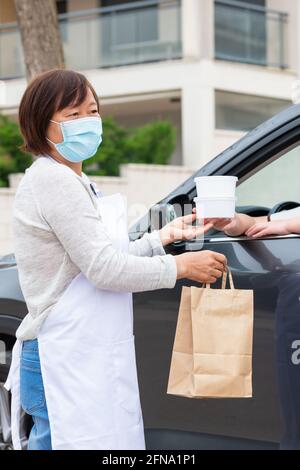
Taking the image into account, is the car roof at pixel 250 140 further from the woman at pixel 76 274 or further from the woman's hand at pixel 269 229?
the woman at pixel 76 274

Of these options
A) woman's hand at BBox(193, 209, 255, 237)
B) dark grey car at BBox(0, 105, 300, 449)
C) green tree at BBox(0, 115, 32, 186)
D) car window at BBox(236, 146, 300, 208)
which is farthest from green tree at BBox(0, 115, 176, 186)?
woman's hand at BBox(193, 209, 255, 237)

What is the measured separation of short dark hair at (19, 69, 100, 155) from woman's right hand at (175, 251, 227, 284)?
526mm

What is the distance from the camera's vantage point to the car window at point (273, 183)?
3168mm

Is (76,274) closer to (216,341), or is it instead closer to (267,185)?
(216,341)

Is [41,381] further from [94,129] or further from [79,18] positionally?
[79,18]

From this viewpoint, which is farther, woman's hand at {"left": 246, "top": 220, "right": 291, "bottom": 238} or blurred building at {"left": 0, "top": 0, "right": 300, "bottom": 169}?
blurred building at {"left": 0, "top": 0, "right": 300, "bottom": 169}

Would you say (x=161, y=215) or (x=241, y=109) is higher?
(x=161, y=215)

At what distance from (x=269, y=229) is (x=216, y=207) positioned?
0.34m

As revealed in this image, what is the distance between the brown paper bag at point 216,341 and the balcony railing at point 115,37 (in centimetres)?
1318

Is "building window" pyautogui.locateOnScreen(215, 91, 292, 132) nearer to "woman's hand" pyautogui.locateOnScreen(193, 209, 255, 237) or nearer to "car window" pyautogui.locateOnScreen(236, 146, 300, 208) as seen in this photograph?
"car window" pyautogui.locateOnScreen(236, 146, 300, 208)

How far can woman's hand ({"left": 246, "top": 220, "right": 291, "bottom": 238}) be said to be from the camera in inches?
114

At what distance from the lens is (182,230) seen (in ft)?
8.80

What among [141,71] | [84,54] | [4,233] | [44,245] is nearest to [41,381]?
[44,245]

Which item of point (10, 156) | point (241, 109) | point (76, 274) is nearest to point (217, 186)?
point (76, 274)
